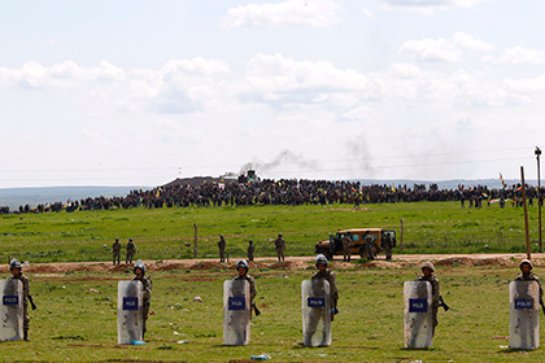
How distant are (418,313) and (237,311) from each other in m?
3.41

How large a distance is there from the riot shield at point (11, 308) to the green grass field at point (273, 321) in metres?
0.48

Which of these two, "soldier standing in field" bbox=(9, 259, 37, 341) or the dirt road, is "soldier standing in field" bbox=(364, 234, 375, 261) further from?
"soldier standing in field" bbox=(9, 259, 37, 341)

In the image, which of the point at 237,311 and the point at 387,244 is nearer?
the point at 237,311

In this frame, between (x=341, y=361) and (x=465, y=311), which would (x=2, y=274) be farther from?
(x=341, y=361)

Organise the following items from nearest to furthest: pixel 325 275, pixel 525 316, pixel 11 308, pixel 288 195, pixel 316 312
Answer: pixel 525 316
pixel 316 312
pixel 325 275
pixel 11 308
pixel 288 195

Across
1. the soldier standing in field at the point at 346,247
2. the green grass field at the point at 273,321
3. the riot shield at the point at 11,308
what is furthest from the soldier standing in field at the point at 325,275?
the soldier standing in field at the point at 346,247

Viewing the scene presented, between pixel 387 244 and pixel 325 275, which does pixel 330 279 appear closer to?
pixel 325 275

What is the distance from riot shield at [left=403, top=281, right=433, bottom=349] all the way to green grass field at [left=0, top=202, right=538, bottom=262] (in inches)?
1696

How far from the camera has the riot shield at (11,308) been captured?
81.1 ft

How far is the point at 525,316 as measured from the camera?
21984mm

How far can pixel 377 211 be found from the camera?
102250 mm

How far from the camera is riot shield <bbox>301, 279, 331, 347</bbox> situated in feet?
74.8

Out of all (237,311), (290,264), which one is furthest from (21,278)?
(290,264)

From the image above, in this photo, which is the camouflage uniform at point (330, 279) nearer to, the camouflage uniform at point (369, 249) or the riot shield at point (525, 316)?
the riot shield at point (525, 316)
